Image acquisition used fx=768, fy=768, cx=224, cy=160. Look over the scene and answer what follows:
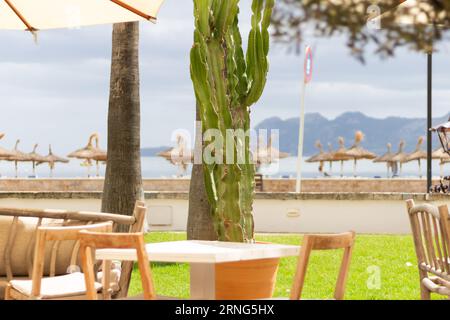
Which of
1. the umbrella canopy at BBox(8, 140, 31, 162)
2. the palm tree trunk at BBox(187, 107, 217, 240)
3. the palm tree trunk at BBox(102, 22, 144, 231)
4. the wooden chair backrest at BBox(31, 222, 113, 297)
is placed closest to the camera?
the wooden chair backrest at BBox(31, 222, 113, 297)

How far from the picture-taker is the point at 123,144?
11859 mm

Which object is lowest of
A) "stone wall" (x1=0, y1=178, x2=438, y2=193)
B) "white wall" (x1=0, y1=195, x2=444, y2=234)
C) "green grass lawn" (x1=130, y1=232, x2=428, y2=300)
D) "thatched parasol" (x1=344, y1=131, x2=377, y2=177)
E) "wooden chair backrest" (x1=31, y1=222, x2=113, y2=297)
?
"green grass lawn" (x1=130, y1=232, x2=428, y2=300)

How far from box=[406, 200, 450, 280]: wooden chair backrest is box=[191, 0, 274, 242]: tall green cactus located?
49.4 inches

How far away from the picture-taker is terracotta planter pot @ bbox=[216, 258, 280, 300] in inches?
191

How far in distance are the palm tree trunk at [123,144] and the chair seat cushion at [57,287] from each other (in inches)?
268

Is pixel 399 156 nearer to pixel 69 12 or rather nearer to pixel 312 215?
pixel 312 215

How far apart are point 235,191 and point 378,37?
10036mm

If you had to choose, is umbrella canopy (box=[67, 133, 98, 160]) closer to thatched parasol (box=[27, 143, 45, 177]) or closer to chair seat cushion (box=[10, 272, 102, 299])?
thatched parasol (box=[27, 143, 45, 177])

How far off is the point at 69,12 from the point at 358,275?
15.7 ft

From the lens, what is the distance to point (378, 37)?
15000 mm

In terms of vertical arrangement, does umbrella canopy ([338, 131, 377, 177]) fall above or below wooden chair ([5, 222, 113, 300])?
above

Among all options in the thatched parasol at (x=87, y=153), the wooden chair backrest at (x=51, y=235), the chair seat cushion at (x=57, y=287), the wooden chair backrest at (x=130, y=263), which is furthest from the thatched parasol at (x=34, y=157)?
the wooden chair backrest at (x=51, y=235)

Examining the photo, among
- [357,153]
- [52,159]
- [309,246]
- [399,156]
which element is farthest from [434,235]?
[52,159]

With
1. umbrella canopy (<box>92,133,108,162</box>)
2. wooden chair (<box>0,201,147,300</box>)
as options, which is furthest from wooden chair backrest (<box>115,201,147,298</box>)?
umbrella canopy (<box>92,133,108,162</box>)
